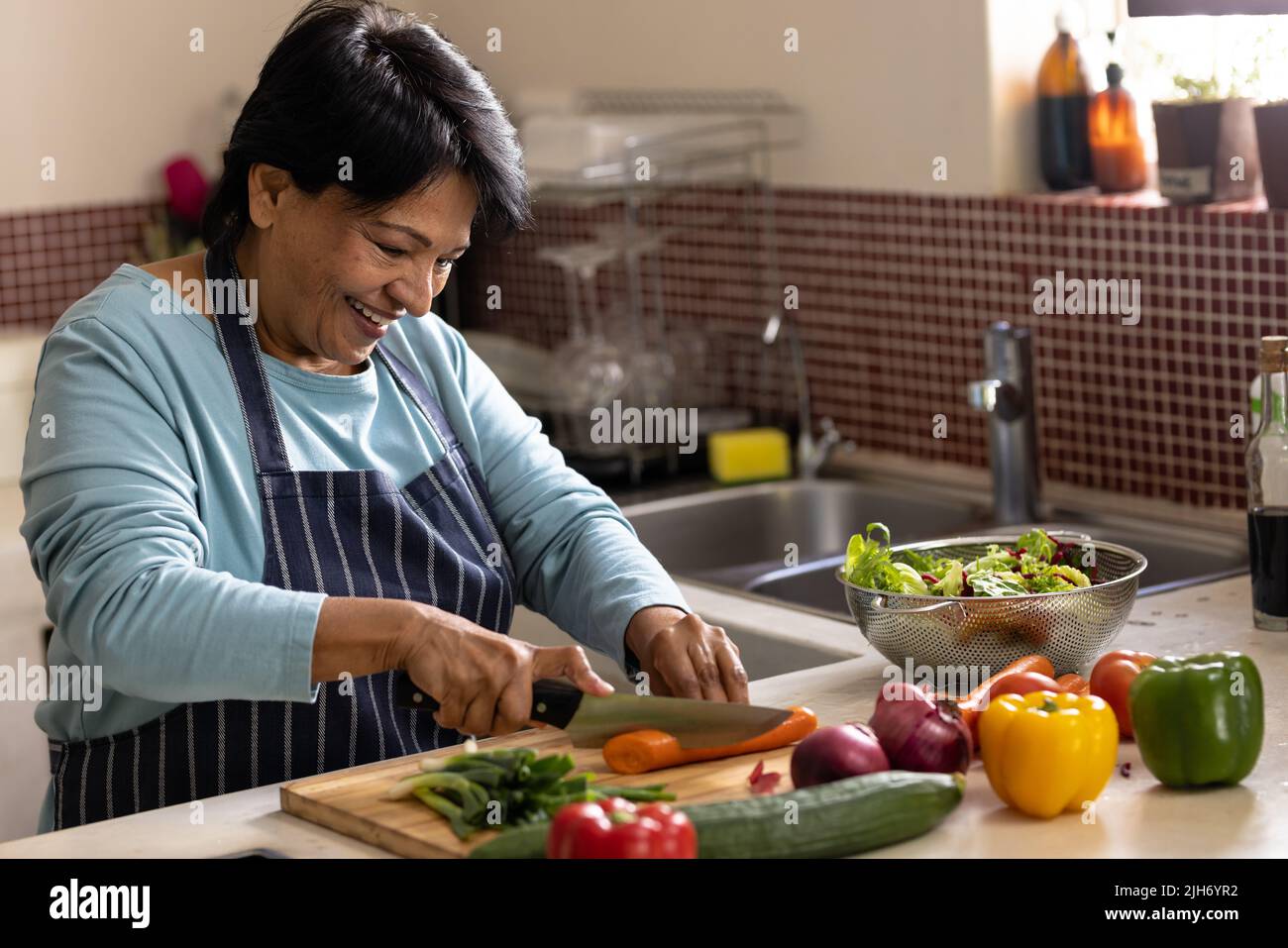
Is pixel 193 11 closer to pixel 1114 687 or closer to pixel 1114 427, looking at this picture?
pixel 1114 427

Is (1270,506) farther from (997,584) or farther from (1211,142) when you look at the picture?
(1211,142)

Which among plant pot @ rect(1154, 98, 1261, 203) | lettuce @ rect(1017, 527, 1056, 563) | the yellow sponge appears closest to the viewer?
lettuce @ rect(1017, 527, 1056, 563)

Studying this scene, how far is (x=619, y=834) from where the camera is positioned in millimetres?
1278

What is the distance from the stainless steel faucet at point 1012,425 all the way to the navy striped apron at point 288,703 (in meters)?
0.99

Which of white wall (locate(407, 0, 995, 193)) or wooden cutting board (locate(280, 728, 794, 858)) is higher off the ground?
white wall (locate(407, 0, 995, 193))

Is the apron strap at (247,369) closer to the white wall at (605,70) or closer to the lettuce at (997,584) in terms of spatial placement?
the lettuce at (997,584)

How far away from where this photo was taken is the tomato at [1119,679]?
1641 mm

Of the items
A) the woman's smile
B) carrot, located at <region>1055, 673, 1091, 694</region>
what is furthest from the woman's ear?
carrot, located at <region>1055, 673, 1091, 694</region>

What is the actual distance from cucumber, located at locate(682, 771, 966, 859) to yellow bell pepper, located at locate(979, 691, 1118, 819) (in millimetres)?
58

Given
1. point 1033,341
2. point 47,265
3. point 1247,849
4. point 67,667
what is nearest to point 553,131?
point 1033,341

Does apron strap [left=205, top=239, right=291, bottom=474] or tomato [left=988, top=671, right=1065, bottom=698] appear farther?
apron strap [left=205, top=239, right=291, bottom=474]

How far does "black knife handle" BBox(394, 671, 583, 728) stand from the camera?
1.61m

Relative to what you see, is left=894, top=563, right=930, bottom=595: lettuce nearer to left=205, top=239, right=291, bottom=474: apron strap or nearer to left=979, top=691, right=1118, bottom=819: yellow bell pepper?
left=979, top=691, right=1118, bottom=819: yellow bell pepper

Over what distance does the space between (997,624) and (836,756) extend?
1.22 ft
